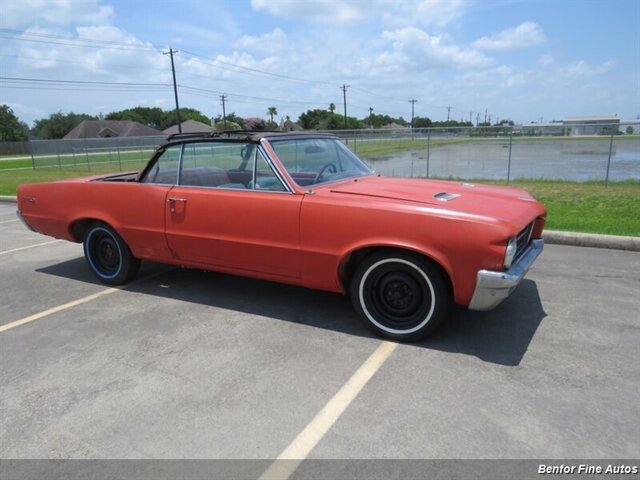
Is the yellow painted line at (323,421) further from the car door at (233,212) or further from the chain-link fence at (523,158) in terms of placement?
the chain-link fence at (523,158)

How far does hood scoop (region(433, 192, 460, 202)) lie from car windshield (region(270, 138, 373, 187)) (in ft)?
3.30

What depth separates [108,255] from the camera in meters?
5.30

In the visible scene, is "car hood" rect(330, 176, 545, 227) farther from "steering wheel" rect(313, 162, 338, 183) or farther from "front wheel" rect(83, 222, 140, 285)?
"front wheel" rect(83, 222, 140, 285)

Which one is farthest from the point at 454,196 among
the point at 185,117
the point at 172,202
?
the point at 185,117

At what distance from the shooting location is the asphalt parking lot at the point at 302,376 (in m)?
2.55

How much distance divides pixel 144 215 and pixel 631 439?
4.24 m

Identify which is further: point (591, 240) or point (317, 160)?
point (591, 240)

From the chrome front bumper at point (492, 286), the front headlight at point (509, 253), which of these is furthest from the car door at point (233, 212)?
the front headlight at point (509, 253)

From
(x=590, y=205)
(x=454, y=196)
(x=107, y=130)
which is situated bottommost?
(x=590, y=205)

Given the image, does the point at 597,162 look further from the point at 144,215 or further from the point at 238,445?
the point at 238,445

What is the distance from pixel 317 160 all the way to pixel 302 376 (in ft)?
7.17

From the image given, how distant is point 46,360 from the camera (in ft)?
11.6

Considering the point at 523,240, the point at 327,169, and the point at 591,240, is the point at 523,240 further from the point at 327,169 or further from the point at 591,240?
the point at 591,240

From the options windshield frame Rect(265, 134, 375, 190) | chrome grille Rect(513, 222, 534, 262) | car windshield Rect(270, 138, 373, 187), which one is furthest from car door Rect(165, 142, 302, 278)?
chrome grille Rect(513, 222, 534, 262)
